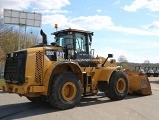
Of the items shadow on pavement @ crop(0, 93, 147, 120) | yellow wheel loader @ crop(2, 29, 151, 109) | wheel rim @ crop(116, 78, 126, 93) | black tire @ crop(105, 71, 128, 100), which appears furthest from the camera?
wheel rim @ crop(116, 78, 126, 93)

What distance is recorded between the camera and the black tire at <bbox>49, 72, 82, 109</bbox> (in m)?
11.5

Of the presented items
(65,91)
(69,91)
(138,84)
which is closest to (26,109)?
(65,91)

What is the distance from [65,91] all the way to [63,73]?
701 mm

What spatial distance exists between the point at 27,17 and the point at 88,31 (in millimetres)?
12596

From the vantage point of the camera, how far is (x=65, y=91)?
1209cm

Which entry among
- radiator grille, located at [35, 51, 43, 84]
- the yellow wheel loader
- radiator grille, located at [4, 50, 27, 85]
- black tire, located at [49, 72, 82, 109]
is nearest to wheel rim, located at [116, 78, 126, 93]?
the yellow wheel loader

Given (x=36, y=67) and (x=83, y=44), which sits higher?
(x=83, y=44)

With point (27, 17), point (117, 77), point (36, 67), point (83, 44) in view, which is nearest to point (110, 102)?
Answer: point (117, 77)

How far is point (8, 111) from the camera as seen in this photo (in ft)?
37.8

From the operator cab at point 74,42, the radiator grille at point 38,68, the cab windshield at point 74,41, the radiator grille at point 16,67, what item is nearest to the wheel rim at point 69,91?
the radiator grille at point 38,68

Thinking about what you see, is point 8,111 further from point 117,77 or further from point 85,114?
point 117,77

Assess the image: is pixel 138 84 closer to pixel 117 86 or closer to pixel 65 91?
pixel 117 86

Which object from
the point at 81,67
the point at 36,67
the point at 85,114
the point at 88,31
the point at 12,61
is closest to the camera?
the point at 85,114

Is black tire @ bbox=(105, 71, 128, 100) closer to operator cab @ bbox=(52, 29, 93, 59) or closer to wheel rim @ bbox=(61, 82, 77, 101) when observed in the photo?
operator cab @ bbox=(52, 29, 93, 59)
